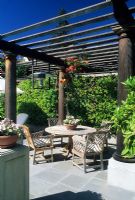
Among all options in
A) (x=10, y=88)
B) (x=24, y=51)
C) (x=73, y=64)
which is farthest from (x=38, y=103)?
(x=24, y=51)

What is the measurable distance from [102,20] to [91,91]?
222 inches

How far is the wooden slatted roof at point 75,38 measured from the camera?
505 cm

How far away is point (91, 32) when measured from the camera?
5.88m

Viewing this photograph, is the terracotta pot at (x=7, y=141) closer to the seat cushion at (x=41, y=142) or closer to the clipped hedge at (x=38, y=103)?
the seat cushion at (x=41, y=142)

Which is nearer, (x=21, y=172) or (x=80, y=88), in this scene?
(x=21, y=172)

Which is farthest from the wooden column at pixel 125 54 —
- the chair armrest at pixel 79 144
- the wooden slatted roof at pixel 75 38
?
the chair armrest at pixel 79 144

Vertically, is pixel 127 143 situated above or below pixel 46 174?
above

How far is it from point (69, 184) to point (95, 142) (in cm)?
132

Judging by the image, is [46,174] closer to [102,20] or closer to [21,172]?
[21,172]

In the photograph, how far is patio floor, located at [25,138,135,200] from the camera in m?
4.70

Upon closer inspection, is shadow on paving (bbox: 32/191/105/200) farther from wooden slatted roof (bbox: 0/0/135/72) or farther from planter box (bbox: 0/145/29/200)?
wooden slatted roof (bbox: 0/0/135/72)

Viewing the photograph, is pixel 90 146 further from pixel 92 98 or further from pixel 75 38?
pixel 92 98

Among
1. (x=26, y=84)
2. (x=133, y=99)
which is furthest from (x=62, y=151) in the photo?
(x=26, y=84)

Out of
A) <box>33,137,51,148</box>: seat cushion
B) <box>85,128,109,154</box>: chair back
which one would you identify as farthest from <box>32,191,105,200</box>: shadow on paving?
<box>33,137,51,148</box>: seat cushion
